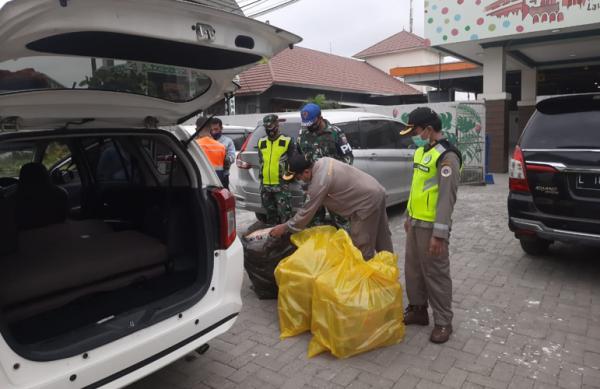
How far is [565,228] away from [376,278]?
82.9 inches

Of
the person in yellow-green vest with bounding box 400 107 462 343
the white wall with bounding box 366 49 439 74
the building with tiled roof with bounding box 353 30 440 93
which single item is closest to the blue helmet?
the person in yellow-green vest with bounding box 400 107 462 343

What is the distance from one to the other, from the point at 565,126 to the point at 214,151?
4202mm

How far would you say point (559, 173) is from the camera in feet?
14.0

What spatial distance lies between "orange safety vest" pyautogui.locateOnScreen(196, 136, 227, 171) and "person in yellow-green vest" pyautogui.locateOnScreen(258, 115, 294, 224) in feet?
4.28

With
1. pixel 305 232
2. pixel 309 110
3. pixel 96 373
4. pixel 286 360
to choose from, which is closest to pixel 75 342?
pixel 96 373

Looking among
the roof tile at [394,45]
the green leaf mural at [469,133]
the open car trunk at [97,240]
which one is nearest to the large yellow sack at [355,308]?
the open car trunk at [97,240]

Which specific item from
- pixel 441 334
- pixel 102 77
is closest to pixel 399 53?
pixel 441 334

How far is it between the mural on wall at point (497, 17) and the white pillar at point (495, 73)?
1027 mm

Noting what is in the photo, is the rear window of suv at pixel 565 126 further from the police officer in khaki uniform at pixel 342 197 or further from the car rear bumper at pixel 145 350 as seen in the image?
the car rear bumper at pixel 145 350

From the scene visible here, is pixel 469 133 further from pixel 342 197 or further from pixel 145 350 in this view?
pixel 145 350

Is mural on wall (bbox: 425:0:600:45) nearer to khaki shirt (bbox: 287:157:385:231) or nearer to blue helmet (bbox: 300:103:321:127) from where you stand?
blue helmet (bbox: 300:103:321:127)

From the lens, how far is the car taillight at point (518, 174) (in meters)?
4.54

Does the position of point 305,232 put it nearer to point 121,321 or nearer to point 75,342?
point 121,321

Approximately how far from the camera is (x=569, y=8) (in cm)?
981
